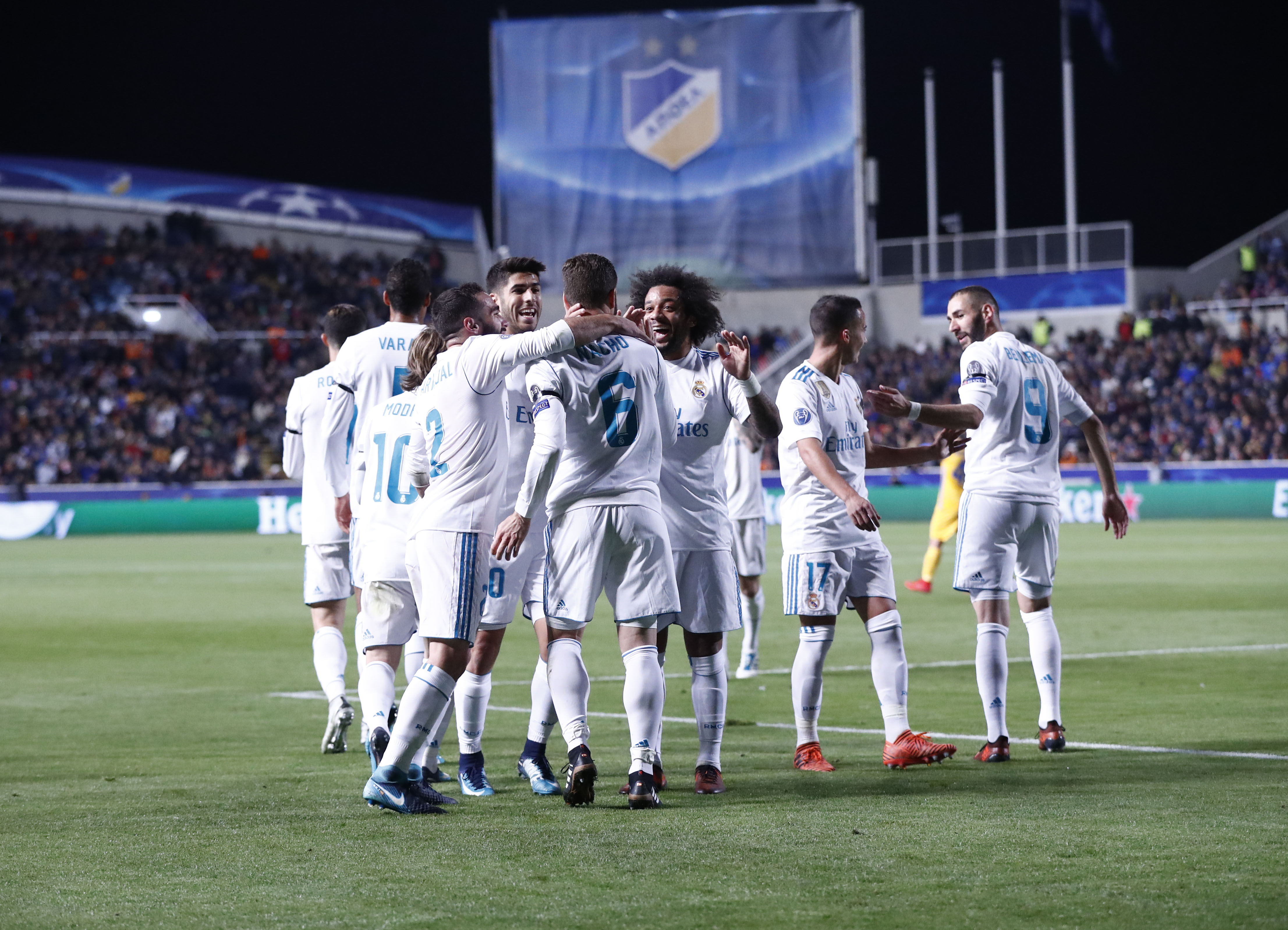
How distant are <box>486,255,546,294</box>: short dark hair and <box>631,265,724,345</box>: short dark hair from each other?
47cm

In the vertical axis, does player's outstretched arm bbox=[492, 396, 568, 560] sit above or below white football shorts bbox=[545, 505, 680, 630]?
above

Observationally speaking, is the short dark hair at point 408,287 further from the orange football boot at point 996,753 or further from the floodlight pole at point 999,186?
the floodlight pole at point 999,186

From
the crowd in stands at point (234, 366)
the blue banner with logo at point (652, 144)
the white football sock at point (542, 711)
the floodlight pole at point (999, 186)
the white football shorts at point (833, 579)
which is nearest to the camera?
the white football sock at point (542, 711)

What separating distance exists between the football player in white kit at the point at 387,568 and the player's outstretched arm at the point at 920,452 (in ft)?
7.74

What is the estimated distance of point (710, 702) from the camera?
6.92m

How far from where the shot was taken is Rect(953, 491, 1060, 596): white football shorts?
8.06 m

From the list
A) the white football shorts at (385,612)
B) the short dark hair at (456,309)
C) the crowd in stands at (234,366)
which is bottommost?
the white football shorts at (385,612)

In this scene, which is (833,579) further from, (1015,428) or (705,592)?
(1015,428)

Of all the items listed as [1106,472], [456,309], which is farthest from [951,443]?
[456,309]

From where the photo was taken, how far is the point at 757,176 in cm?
4444

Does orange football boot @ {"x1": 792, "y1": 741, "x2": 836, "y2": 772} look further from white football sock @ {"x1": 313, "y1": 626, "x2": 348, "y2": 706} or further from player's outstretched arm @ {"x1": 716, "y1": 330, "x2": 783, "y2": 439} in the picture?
white football sock @ {"x1": 313, "y1": 626, "x2": 348, "y2": 706}

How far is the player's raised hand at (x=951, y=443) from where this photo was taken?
815 centimetres

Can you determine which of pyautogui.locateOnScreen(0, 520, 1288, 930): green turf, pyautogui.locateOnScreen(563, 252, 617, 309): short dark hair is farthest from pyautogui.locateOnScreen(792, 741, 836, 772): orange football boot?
pyautogui.locateOnScreen(563, 252, 617, 309): short dark hair

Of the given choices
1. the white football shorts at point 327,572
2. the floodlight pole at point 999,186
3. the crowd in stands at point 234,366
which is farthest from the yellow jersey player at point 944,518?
the floodlight pole at point 999,186
